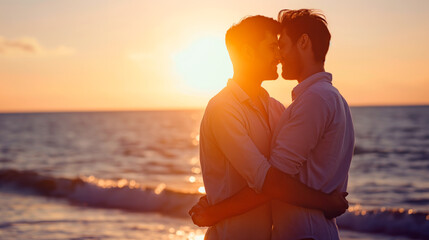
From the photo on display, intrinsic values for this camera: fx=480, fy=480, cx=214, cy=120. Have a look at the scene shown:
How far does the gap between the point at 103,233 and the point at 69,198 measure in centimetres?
668

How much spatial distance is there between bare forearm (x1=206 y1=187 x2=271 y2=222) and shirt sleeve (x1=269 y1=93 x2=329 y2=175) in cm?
23

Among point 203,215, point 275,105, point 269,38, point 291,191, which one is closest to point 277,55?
point 269,38

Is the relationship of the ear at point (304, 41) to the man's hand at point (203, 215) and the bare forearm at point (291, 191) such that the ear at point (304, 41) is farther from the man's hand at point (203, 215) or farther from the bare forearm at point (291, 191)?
the man's hand at point (203, 215)

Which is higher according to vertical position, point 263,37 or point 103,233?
point 263,37

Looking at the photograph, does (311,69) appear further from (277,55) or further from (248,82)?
(248,82)

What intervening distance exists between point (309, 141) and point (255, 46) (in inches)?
30.2

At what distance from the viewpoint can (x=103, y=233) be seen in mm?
10109

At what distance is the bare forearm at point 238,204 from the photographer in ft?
9.14

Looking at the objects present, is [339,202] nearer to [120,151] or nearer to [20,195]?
[20,195]

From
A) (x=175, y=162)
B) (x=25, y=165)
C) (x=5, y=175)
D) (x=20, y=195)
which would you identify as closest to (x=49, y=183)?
(x=20, y=195)

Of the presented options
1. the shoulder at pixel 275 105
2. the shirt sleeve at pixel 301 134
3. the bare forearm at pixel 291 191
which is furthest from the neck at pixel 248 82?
the bare forearm at pixel 291 191

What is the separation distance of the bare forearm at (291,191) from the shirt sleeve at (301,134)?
0.15 feet

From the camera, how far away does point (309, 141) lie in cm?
263

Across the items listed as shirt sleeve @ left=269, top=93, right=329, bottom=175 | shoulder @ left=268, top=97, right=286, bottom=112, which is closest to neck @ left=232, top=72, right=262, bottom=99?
shoulder @ left=268, top=97, right=286, bottom=112
